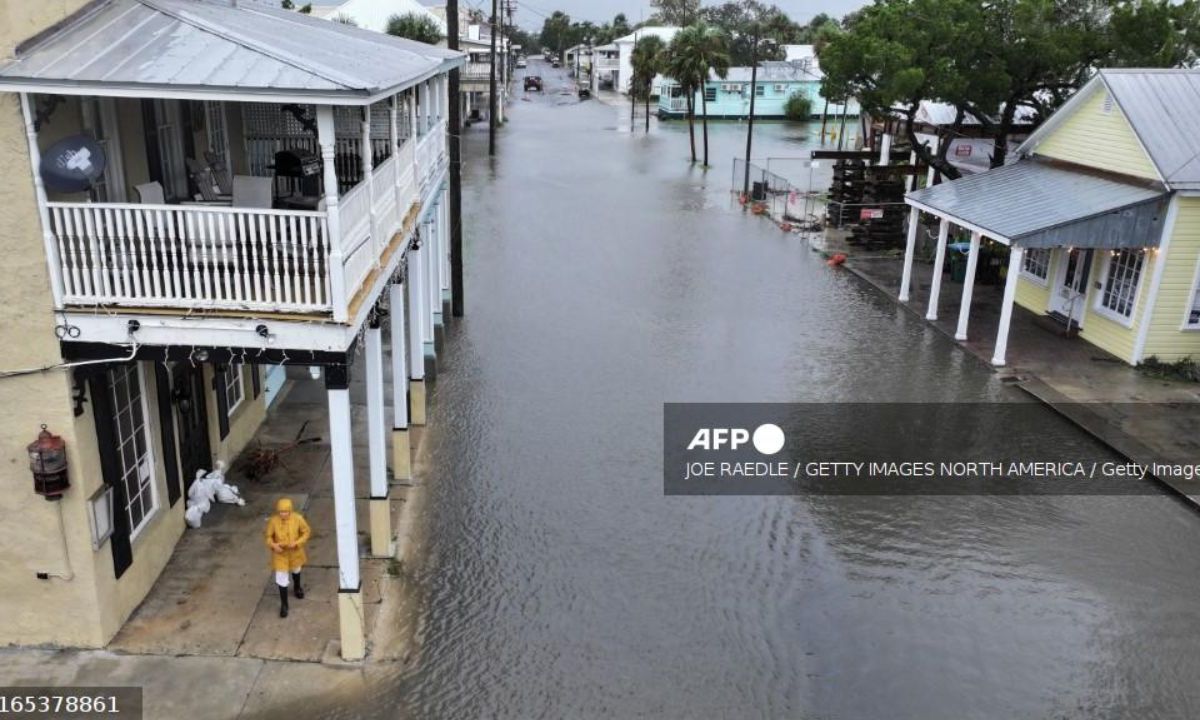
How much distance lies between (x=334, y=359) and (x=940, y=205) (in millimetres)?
16474

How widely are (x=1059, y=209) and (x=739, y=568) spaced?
1147cm

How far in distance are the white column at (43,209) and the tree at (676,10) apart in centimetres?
13538

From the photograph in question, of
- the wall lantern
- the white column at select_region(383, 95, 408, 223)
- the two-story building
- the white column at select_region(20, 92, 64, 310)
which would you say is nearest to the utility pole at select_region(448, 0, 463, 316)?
the white column at select_region(383, 95, 408, 223)

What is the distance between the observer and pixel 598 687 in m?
8.91

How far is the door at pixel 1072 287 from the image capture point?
65.0 feet

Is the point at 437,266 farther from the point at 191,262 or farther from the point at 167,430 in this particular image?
the point at 191,262

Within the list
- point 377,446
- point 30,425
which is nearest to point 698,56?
point 377,446

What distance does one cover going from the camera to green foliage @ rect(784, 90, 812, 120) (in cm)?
→ 7119

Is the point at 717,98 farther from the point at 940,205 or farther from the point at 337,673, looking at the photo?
the point at 337,673

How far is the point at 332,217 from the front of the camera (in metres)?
7.68

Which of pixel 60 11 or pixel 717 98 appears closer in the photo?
pixel 60 11

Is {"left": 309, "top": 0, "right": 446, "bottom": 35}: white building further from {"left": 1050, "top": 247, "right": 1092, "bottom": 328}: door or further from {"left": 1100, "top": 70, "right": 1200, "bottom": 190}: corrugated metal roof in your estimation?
{"left": 1100, "top": 70, "right": 1200, "bottom": 190}: corrugated metal roof

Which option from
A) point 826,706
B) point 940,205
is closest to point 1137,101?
point 940,205

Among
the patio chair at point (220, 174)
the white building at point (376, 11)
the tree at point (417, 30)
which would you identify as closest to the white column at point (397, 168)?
the patio chair at point (220, 174)
